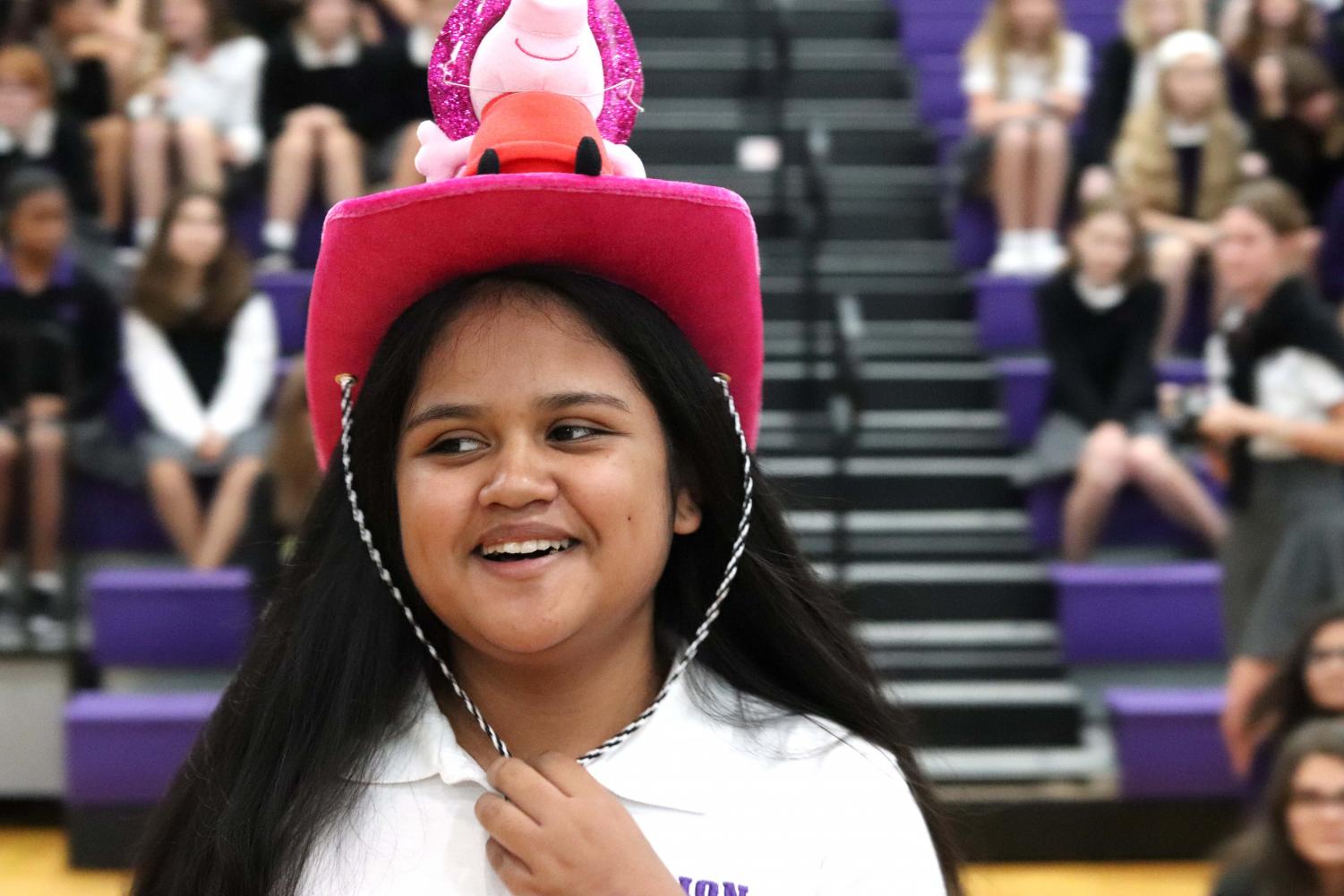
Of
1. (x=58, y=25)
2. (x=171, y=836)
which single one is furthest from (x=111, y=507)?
(x=171, y=836)

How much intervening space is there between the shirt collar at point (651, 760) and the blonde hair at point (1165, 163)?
4.91 m

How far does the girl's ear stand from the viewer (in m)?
1.63

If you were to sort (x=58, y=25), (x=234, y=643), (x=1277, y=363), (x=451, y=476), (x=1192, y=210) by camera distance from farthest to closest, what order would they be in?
(x=58, y=25), (x=1192, y=210), (x=234, y=643), (x=1277, y=363), (x=451, y=476)

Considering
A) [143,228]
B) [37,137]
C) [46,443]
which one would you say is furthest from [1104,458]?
[37,137]

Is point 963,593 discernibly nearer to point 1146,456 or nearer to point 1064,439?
point 1064,439

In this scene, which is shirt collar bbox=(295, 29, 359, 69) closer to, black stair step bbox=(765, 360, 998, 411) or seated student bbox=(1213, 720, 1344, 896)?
black stair step bbox=(765, 360, 998, 411)

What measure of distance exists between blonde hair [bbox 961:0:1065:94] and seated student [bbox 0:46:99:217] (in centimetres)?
309

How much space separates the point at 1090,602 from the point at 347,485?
4.01 meters

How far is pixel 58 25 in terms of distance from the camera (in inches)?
273

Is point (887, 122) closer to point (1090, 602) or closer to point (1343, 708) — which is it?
point (1090, 602)

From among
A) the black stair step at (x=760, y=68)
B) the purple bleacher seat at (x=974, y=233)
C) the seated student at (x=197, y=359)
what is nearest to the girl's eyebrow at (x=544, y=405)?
the seated student at (x=197, y=359)

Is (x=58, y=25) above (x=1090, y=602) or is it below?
above

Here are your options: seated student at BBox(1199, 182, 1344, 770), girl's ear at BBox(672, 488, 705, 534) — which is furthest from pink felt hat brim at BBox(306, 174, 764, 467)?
seated student at BBox(1199, 182, 1344, 770)

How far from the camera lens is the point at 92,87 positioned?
6.66 metres
